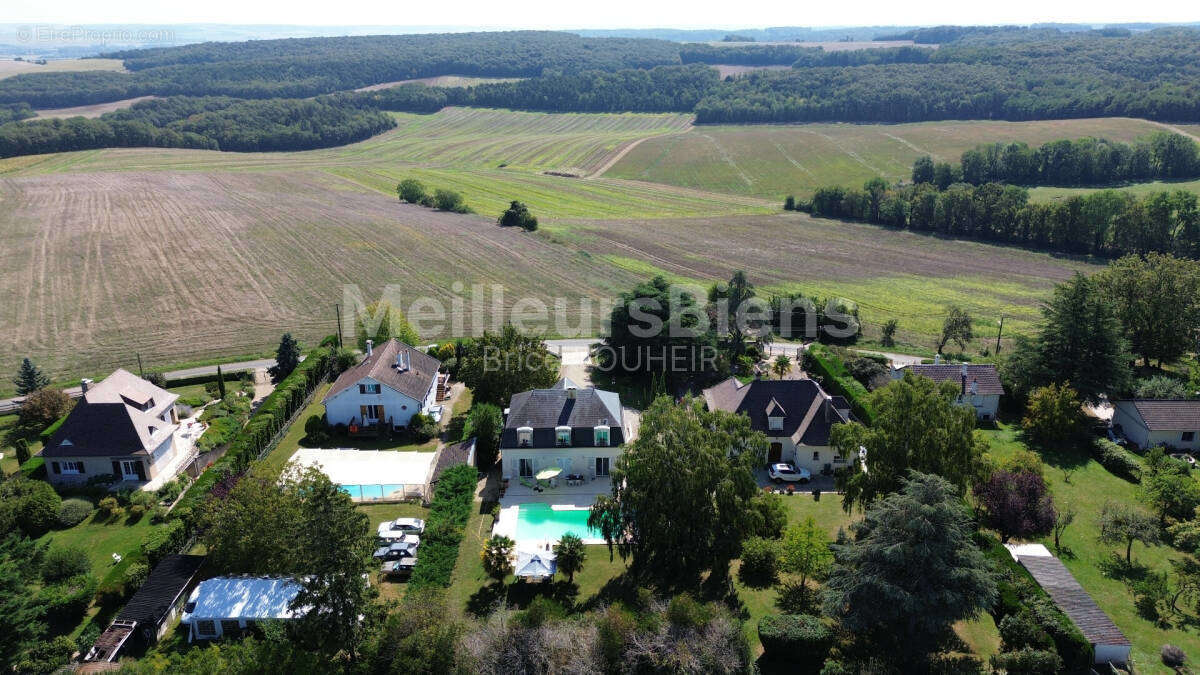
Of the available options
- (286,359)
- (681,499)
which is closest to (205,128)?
(286,359)

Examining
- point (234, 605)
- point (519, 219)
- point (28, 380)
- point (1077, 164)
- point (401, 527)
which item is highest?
point (1077, 164)

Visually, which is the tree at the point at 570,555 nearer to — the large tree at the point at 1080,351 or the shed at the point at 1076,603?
the shed at the point at 1076,603

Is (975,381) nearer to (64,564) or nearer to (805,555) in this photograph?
(805,555)

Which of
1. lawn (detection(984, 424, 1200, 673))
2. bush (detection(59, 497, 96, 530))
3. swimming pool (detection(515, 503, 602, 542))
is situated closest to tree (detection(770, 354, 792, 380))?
lawn (detection(984, 424, 1200, 673))

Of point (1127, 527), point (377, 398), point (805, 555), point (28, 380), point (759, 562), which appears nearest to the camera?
point (805, 555)

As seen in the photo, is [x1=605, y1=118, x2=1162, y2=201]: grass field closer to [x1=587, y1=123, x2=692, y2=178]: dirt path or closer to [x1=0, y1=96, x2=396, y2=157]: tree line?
[x1=587, y1=123, x2=692, y2=178]: dirt path

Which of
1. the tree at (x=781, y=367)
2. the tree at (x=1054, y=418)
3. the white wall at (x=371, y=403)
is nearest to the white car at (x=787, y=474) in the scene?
the tree at (x=781, y=367)
